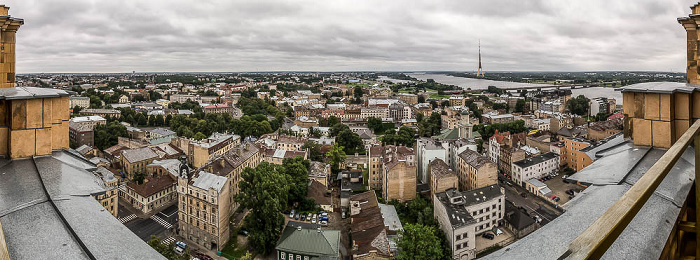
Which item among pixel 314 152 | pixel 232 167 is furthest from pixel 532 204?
pixel 232 167

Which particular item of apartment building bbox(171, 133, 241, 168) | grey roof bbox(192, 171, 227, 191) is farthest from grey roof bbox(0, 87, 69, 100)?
apartment building bbox(171, 133, 241, 168)

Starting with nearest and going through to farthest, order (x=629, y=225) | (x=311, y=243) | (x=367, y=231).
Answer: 1. (x=629, y=225)
2. (x=311, y=243)
3. (x=367, y=231)

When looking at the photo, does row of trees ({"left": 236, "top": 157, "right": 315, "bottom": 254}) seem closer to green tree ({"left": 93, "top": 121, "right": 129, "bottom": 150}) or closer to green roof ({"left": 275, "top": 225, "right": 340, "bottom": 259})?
green roof ({"left": 275, "top": 225, "right": 340, "bottom": 259})

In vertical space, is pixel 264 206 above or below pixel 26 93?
below

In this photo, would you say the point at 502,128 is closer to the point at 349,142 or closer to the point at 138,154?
the point at 349,142

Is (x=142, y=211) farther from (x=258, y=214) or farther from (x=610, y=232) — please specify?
(x=610, y=232)

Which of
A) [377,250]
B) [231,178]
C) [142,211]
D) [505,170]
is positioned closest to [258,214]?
[231,178]

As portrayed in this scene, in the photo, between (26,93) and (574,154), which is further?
(574,154)

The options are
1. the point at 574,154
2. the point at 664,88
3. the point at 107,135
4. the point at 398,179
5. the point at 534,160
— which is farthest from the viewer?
the point at 107,135
